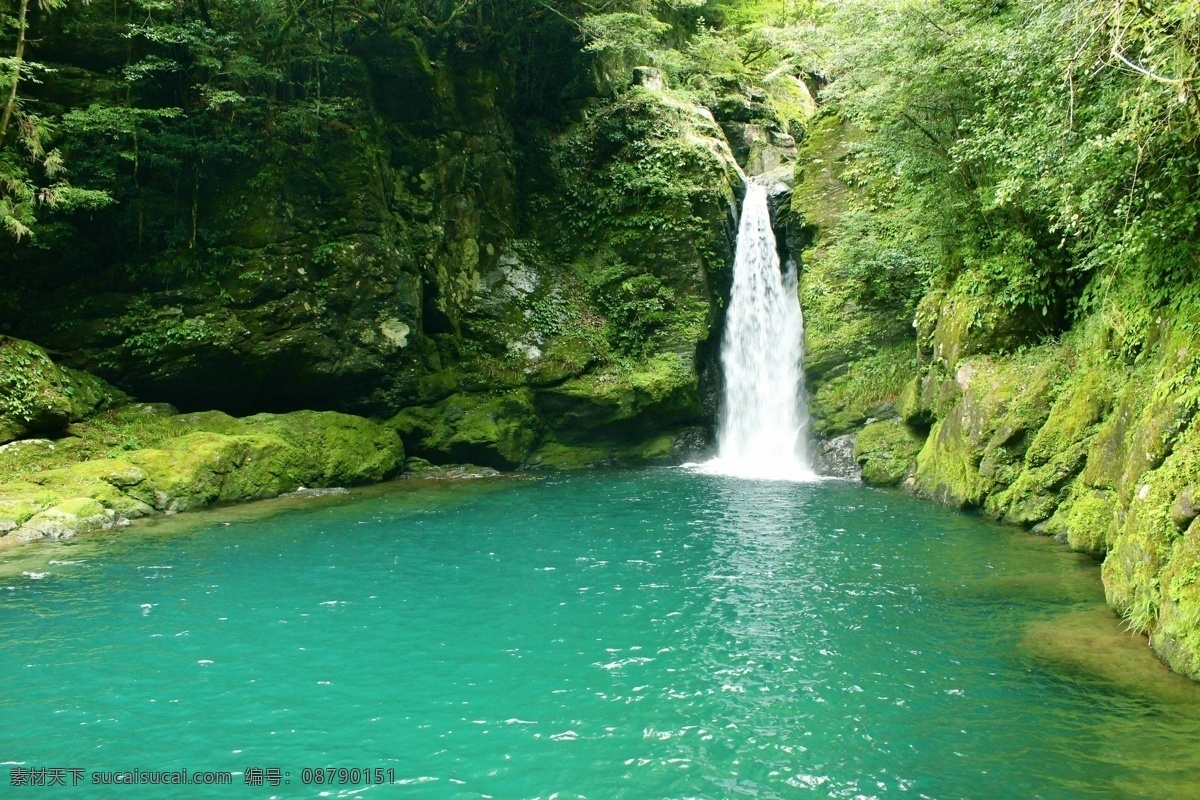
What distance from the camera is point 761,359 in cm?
2050

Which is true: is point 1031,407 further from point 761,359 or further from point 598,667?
point 761,359

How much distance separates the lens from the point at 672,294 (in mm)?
20000

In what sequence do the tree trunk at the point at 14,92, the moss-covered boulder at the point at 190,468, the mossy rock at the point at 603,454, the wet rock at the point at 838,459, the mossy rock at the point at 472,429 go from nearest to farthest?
the moss-covered boulder at the point at 190,468
the tree trunk at the point at 14,92
the wet rock at the point at 838,459
the mossy rock at the point at 472,429
the mossy rock at the point at 603,454

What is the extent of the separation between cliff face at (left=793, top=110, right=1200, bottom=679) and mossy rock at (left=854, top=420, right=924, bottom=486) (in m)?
0.03

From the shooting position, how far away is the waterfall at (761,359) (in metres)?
19.7

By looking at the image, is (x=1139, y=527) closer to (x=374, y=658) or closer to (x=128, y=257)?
(x=374, y=658)

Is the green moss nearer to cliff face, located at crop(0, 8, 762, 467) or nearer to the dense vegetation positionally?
the dense vegetation

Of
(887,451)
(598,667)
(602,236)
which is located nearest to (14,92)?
(602,236)

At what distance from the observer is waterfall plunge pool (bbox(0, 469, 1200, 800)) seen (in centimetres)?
472

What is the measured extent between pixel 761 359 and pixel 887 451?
18.3 ft

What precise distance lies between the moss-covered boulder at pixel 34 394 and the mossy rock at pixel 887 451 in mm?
15150

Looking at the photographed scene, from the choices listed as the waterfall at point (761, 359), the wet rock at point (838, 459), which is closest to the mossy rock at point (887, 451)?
the wet rock at point (838, 459)

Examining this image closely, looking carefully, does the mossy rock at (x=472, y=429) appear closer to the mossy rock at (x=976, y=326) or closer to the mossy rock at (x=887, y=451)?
the mossy rock at (x=887, y=451)

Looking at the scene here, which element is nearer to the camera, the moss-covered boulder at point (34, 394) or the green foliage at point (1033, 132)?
the green foliage at point (1033, 132)
